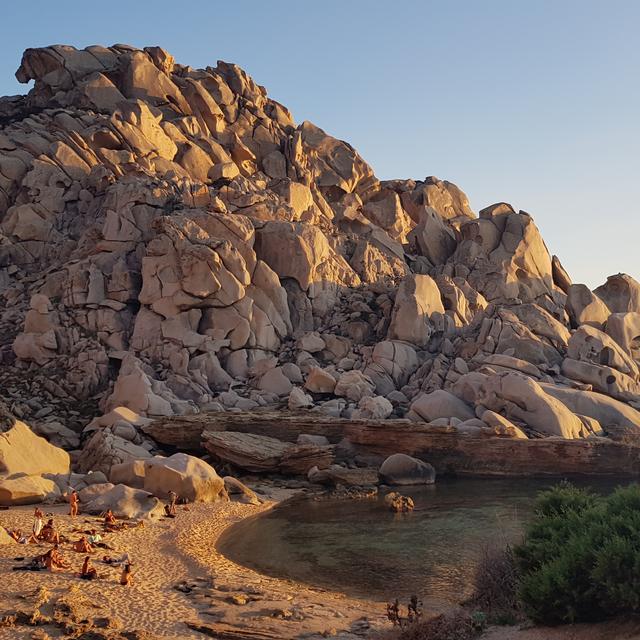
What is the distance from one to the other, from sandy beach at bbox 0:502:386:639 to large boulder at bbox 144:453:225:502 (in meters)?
6.03

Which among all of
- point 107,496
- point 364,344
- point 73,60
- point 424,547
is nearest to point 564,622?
point 424,547

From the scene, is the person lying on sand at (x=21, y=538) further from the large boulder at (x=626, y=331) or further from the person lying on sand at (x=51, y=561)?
the large boulder at (x=626, y=331)

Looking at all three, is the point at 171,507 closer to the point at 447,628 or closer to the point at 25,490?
the point at 25,490

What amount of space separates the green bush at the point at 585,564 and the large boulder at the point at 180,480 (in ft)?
61.6

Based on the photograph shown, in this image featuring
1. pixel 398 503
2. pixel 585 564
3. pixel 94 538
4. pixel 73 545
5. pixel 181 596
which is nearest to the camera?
pixel 585 564

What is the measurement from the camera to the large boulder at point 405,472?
36.7m

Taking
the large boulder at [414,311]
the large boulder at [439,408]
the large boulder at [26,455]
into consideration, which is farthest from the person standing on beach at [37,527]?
the large boulder at [414,311]

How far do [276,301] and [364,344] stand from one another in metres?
7.68

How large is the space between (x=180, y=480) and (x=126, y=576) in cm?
1198

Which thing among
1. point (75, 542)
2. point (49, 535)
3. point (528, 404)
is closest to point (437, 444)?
point (528, 404)

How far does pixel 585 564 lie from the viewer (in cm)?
1151

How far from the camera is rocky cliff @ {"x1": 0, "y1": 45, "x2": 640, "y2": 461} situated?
141 ft

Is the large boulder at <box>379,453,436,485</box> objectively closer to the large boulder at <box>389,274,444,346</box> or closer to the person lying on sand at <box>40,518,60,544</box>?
the large boulder at <box>389,274,444,346</box>

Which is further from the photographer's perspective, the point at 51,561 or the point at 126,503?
the point at 126,503
